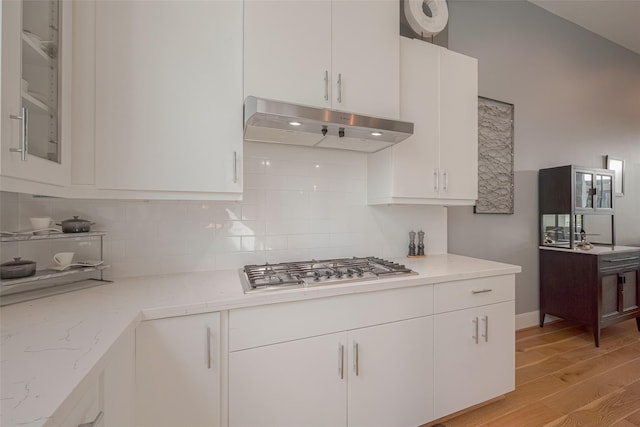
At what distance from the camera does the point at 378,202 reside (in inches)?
75.7

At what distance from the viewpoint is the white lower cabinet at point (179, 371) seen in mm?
1005

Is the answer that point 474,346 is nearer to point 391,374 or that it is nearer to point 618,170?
point 391,374

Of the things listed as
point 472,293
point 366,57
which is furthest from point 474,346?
point 366,57

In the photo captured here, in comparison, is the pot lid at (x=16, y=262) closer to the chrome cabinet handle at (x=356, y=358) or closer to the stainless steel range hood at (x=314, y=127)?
the stainless steel range hood at (x=314, y=127)

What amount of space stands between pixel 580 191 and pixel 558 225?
0.40 m

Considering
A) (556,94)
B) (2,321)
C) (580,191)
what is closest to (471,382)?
(2,321)

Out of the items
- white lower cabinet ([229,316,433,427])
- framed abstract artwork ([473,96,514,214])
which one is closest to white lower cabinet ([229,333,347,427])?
white lower cabinet ([229,316,433,427])

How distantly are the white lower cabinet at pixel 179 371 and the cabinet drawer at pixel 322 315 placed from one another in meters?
0.09

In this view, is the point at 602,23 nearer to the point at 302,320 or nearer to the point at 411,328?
the point at 411,328

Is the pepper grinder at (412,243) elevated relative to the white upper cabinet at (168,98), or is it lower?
lower

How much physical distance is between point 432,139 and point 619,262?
8.07ft

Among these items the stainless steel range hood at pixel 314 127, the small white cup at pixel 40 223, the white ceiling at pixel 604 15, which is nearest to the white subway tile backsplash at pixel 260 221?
the small white cup at pixel 40 223

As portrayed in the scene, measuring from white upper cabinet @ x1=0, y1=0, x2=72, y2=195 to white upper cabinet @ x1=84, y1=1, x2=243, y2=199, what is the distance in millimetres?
90

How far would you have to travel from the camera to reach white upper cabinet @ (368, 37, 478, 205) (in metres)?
1.80
